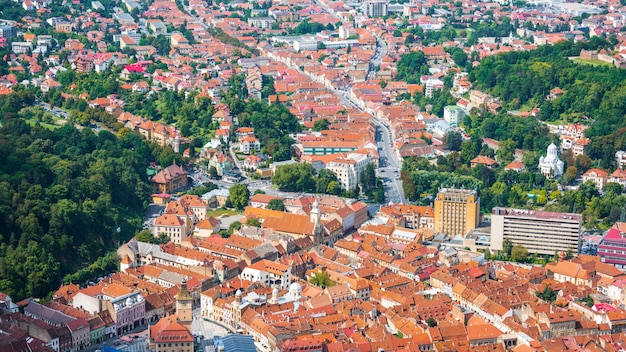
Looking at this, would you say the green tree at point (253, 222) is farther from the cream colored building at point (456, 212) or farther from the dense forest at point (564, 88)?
the dense forest at point (564, 88)

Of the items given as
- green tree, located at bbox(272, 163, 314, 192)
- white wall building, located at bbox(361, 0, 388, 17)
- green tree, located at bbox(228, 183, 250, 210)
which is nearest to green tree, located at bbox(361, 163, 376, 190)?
green tree, located at bbox(272, 163, 314, 192)

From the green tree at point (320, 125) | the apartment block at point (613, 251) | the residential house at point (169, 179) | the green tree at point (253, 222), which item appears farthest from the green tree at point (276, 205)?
the green tree at point (320, 125)

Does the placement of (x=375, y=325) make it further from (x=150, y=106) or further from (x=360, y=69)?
(x=360, y=69)

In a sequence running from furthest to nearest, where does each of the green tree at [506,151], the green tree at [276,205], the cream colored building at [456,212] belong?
1. the green tree at [506,151]
2. the green tree at [276,205]
3. the cream colored building at [456,212]

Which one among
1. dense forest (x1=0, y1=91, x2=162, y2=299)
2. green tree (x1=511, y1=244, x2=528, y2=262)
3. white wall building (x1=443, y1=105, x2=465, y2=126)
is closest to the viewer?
dense forest (x1=0, y1=91, x2=162, y2=299)

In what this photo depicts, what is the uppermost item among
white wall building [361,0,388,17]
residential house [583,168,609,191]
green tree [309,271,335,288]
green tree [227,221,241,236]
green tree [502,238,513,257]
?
green tree [309,271,335,288]

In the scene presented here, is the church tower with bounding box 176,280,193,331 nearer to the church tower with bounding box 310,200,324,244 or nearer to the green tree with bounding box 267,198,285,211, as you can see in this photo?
the church tower with bounding box 310,200,324,244

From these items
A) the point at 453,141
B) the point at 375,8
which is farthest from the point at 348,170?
the point at 375,8
